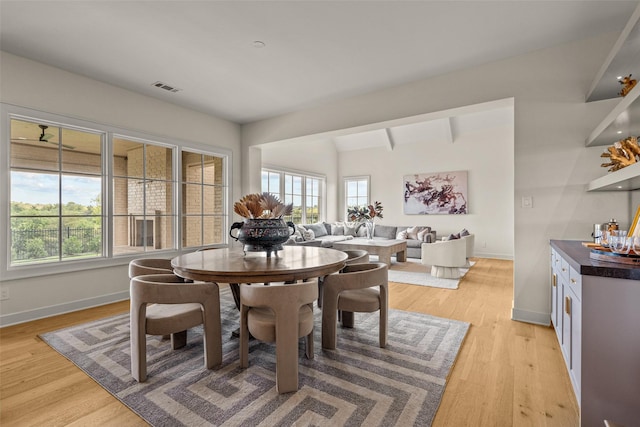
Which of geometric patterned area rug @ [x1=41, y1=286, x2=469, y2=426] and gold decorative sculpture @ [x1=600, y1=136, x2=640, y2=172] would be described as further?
gold decorative sculpture @ [x1=600, y1=136, x2=640, y2=172]

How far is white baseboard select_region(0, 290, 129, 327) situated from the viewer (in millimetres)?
2863

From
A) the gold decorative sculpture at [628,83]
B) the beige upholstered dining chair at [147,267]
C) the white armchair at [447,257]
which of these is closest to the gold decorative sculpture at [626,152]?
the gold decorative sculpture at [628,83]

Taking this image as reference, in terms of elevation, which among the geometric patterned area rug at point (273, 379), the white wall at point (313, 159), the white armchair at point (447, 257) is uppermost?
the white wall at point (313, 159)

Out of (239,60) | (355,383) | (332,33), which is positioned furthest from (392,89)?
(355,383)

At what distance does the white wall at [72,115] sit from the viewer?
2.88m

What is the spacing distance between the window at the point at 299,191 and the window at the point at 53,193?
139 inches

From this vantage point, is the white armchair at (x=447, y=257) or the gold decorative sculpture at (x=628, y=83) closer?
the gold decorative sculpture at (x=628, y=83)

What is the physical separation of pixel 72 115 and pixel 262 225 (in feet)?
8.89

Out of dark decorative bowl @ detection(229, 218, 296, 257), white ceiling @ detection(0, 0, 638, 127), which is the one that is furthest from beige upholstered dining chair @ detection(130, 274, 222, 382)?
white ceiling @ detection(0, 0, 638, 127)

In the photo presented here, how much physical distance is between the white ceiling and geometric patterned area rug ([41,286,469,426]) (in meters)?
2.57

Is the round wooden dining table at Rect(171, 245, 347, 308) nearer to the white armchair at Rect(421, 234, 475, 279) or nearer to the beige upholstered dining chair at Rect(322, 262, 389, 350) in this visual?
the beige upholstered dining chair at Rect(322, 262, 389, 350)

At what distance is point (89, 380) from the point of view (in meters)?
1.90

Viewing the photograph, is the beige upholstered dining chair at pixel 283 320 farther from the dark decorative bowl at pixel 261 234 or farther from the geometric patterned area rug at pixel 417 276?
the geometric patterned area rug at pixel 417 276

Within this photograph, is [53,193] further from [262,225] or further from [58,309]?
[262,225]
